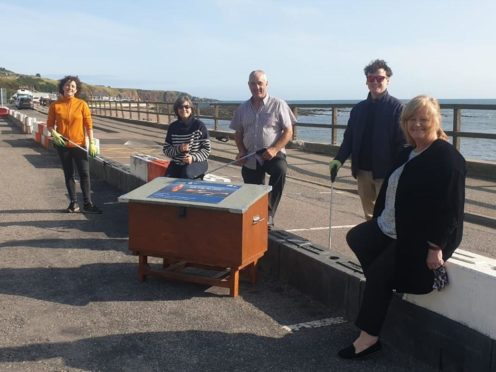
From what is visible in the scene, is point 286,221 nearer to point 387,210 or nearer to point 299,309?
point 299,309

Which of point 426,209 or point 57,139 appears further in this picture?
point 57,139

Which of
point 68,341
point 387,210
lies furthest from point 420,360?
point 68,341

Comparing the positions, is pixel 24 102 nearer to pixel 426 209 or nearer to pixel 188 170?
pixel 188 170

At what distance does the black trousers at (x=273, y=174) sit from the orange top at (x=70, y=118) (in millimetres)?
2963

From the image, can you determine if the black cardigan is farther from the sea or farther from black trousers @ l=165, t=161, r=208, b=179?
the sea

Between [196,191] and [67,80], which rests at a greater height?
[67,80]

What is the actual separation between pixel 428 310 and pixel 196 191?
2280 mm

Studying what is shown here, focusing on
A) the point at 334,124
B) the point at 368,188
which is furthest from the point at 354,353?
the point at 334,124

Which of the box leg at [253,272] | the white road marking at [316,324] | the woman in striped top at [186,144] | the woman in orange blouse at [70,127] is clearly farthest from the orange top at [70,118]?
the white road marking at [316,324]

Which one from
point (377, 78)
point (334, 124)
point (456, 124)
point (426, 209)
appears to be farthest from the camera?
point (334, 124)

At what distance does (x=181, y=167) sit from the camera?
631 centimetres

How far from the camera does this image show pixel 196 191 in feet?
16.5

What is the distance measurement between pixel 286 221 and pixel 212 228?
2.78 m

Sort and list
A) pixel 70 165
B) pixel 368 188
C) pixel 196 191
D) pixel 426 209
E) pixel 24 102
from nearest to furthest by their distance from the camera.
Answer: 1. pixel 426 209
2. pixel 196 191
3. pixel 368 188
4. pixel 70 165
5. pixel 24 102
